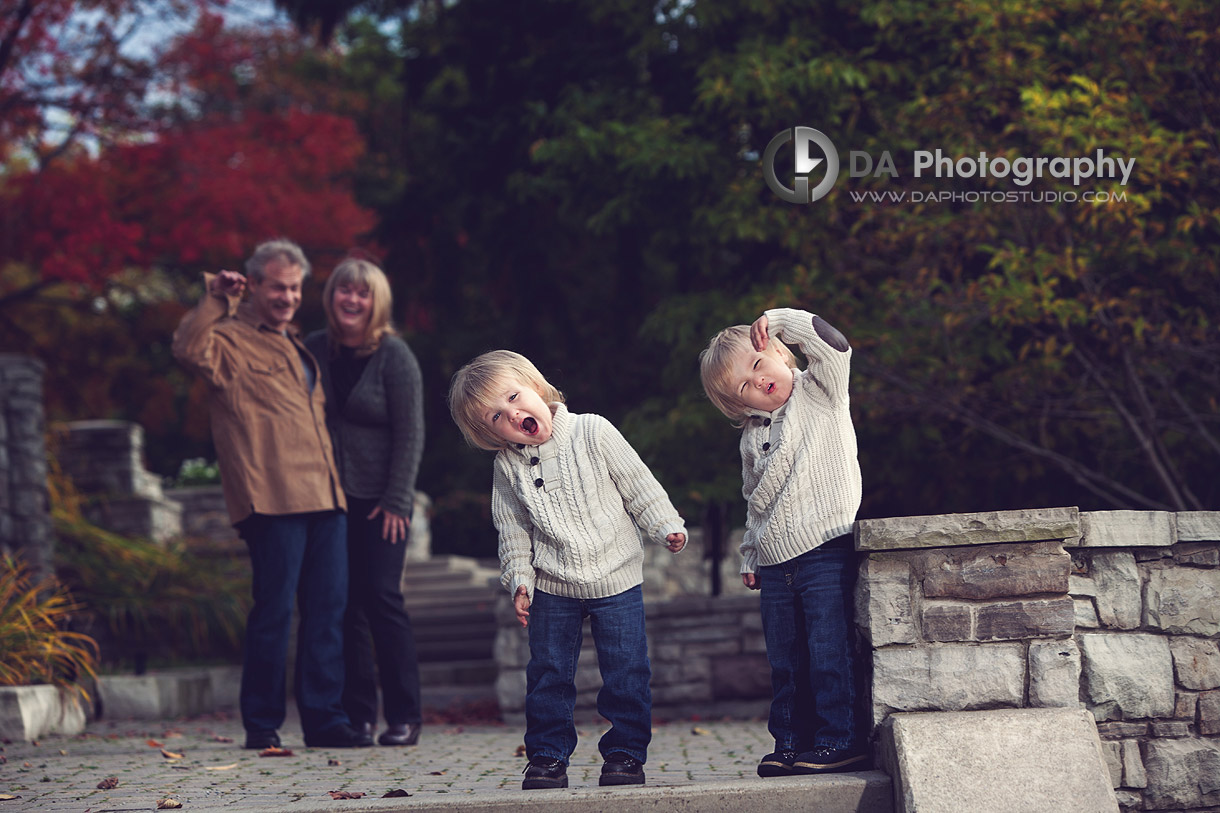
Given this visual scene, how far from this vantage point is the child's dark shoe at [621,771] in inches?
130

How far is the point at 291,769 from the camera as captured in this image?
13.5ft

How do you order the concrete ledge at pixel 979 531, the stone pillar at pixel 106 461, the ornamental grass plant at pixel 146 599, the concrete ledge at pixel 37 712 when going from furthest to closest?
the stone pillar at pixel 106 461
the ornamental grass plant at pixel 146 599
the concrete ledge at pixel 37 712
the concrete ledge at pixel 979 531

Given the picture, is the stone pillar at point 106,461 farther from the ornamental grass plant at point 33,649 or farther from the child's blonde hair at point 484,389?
the child's blonde hair at point 484,389

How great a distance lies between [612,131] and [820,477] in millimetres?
4346

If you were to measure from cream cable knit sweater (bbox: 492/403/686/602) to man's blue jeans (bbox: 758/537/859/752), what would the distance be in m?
0.36

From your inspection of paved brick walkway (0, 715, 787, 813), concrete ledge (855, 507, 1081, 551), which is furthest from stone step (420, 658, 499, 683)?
concrete ledge (855, 507, 1081, 551)

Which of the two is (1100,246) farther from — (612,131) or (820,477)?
(820,477)

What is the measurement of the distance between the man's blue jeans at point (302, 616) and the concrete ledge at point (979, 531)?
245 cm

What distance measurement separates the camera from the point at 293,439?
473 cm

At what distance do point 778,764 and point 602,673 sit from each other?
549mm

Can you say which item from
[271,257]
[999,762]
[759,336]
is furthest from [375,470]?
[999,762]

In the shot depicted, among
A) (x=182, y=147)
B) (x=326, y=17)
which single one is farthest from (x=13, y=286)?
(x=326, y=17)

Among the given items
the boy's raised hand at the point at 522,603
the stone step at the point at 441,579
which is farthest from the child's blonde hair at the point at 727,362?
the stone step at the point at 441,579

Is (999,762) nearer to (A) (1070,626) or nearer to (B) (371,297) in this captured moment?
(A) (1070,626)
